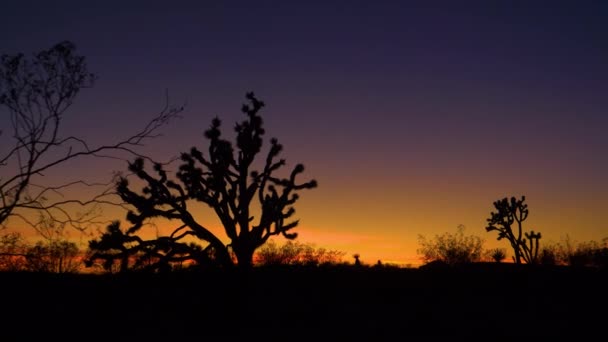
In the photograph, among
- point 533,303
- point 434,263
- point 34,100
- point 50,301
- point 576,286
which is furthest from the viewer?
point 434,263

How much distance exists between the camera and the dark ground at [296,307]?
44.1ft

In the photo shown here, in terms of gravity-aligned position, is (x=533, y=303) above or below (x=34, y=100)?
below

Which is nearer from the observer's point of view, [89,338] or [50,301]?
[89,338]

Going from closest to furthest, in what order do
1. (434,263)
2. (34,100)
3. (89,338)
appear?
(34,100) → (89,338) → (434,263)

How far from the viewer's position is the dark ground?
13445 mm

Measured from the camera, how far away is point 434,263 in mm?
27766

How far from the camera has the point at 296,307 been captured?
1559 cm

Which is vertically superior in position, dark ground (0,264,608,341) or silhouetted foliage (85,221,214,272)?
silhouetted foliage (85,221,214,272)

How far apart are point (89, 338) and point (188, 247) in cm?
335

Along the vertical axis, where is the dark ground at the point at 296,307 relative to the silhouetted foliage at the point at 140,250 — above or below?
below

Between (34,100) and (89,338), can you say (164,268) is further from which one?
(34,100)

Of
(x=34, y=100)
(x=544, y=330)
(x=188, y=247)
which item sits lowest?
(x=544, y=330)

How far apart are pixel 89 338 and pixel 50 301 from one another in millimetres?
3243

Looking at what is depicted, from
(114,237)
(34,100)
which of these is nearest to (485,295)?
(114,237)
